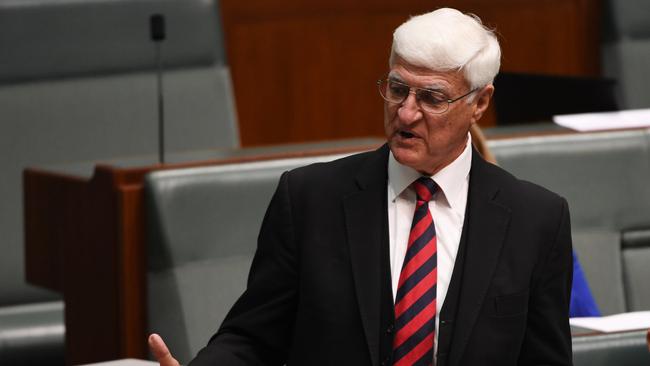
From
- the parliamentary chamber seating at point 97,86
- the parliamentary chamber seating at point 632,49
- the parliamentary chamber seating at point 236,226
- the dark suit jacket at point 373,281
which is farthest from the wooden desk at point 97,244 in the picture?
the parliamentary chamber seating at point 632,49

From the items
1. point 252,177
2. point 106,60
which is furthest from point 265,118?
point 252,177

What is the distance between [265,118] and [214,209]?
0.72m

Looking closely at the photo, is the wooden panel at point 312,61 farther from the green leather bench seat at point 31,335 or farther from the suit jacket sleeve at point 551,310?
the suit jacket sleeve at point 551,310

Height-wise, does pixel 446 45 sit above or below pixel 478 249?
above

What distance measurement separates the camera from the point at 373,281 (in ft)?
2.79

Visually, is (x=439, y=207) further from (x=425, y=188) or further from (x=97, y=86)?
(x=97, y=86)

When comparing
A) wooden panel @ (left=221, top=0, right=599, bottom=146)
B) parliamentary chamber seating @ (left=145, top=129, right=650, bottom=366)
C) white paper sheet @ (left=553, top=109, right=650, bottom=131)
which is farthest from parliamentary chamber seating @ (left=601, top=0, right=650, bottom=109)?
parliamentary chamber seating @ (left=145, top=129, right=650, bottom=366)

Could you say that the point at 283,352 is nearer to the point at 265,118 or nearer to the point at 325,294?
the point at 325,294

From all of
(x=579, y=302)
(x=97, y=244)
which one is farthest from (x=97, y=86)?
(x=579, y=302)

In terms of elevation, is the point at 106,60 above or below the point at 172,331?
above

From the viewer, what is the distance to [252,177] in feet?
4.12

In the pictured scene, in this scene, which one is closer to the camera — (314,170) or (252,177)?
(314,170)

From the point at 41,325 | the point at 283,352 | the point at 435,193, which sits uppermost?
the point at 435,193

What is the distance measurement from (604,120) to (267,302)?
67cm
